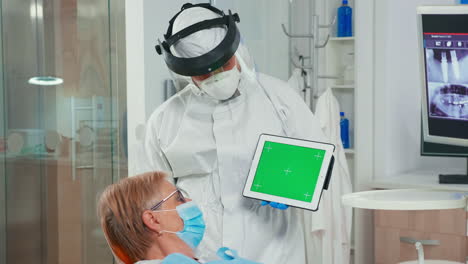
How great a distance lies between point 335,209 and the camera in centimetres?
317

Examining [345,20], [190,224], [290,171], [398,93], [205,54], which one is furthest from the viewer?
[345,20]

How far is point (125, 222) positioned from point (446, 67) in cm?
88

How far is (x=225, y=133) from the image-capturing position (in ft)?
7.25

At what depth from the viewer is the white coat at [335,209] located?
315 centimetres

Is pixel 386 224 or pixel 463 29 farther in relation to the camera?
pixel 386 224

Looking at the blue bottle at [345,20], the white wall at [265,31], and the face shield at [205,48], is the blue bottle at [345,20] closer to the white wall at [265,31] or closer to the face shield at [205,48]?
the white wall at [265,31]

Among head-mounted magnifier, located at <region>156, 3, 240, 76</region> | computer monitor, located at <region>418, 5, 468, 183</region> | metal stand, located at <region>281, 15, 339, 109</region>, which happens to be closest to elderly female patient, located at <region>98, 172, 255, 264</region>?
head-mounted magnifier, located at <region>156, 3, 240, 76</region>

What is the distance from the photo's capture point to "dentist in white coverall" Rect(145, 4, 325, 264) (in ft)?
7.06

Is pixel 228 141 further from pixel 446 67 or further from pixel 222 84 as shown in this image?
Result: pixel 446 67

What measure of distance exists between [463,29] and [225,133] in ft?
3.15

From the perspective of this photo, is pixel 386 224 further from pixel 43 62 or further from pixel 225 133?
pixel 43 62

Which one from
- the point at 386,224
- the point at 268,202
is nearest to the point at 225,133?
the point at 268,202

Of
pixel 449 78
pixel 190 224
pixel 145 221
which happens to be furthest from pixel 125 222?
pixel 449 78

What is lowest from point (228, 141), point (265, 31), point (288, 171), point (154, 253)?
point (154, 253)
